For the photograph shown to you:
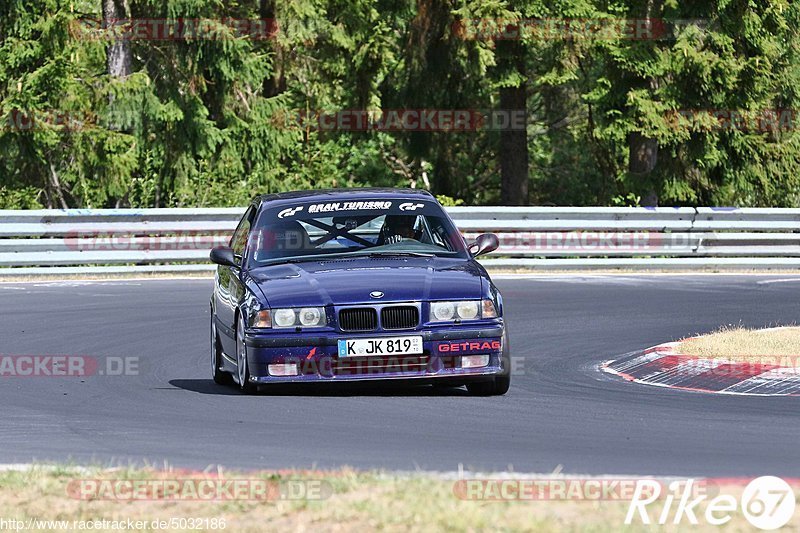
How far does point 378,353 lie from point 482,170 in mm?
29762

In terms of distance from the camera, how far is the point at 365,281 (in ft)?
36.3

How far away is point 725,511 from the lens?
6.63 m

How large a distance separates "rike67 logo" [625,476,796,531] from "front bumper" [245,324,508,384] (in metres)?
3.75

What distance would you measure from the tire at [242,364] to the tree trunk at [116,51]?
19.3 metres

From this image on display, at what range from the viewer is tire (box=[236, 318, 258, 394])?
36.7 feet

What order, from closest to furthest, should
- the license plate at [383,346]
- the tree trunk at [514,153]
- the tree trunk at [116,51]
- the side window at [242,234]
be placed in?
the license plate at [383,346] < the side window at [242,234] < the tree trunk at [116,51] < the tree trunk at [514,153]

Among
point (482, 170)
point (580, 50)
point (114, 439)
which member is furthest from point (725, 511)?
point (482, 170)

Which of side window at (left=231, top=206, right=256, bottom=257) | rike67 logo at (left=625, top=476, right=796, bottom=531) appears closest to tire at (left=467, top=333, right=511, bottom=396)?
side window at (left=231, top=206, right=256, bottom=257)

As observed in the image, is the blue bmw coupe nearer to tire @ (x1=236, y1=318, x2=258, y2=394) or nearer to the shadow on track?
tire @ (x1=236, y1=318, x2=258, y2=394)

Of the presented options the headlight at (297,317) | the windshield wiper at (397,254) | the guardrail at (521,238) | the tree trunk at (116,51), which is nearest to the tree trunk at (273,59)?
the tree trunk at (116,51)

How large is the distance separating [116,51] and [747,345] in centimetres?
1925

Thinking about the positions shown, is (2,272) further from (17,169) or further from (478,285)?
(478,285)

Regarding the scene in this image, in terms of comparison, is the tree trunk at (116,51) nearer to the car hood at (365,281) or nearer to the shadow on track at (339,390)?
the shadow on track at (339,390)

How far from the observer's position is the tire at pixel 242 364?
11180 millimetres
